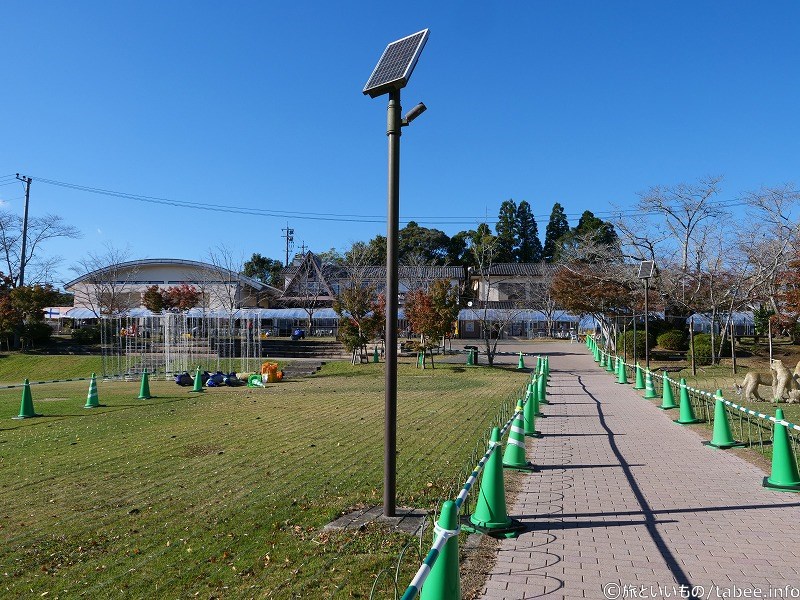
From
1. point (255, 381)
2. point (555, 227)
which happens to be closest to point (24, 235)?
point (255, 381)

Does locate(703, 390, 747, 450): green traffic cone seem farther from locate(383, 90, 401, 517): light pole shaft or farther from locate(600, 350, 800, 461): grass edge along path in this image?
locate(383, 90, 401, 517): light pole shaft

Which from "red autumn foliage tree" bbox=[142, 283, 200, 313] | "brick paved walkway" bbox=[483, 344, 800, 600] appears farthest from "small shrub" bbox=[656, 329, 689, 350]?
"red autumn foliage tree" bbox=[142, 283, 200, 313]

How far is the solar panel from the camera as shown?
5.81m

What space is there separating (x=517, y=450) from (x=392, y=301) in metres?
3.76

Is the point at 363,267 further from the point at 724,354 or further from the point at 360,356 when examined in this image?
the point at 724,354

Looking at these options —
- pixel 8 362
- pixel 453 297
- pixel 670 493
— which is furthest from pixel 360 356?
pixel 670 493

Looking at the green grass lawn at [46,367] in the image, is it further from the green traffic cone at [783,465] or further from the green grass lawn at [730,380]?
the green traffic cone at [783,465]

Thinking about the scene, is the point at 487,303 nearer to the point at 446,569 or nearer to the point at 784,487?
the point at 784,487

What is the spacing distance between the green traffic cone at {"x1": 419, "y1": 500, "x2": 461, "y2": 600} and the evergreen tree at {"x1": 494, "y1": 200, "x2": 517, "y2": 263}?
72471 millimetres

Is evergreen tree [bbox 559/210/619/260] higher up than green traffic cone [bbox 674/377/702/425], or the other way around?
evergreen tree [bbox 559/210/619/260]

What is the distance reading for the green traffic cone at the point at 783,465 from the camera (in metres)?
7.01

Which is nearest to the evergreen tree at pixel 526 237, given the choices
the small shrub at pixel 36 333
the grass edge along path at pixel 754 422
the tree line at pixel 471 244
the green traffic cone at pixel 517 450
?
the tree line at pixel 471 244

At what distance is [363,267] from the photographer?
52.7 m

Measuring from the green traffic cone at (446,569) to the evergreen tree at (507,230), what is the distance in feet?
238
